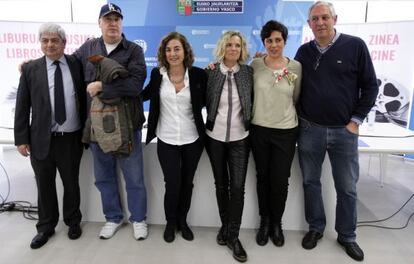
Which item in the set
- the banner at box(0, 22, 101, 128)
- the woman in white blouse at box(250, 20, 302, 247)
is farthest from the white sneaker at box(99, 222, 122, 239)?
the banner at box(0, 22, 101, 128)

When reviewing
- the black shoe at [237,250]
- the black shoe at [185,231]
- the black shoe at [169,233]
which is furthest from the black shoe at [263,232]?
the black shoe at [169,233]

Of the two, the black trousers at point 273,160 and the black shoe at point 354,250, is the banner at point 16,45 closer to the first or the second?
the black trousers at point 273,160

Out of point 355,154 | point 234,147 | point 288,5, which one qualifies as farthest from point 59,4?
point 355,154

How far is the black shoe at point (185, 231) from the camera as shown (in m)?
2.32

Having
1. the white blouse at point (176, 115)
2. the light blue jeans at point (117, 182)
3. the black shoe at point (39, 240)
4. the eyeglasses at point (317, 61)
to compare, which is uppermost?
the eyeglasses at point (317, 61)

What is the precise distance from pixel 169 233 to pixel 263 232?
670mm

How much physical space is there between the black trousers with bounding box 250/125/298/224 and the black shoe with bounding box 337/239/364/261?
48cm

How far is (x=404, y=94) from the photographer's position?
415 cm

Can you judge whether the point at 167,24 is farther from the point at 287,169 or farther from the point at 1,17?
the point at 287,169

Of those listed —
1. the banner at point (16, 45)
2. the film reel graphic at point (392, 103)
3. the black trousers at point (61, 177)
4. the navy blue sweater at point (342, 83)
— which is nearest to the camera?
the navy blue sweater at point (342, 83)

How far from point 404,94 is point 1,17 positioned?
5499mm

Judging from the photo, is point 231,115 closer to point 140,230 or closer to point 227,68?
point 227,68

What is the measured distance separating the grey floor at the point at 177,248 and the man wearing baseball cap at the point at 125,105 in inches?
4.5

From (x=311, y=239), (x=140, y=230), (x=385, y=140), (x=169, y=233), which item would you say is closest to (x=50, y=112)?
(x=140, y=230)
